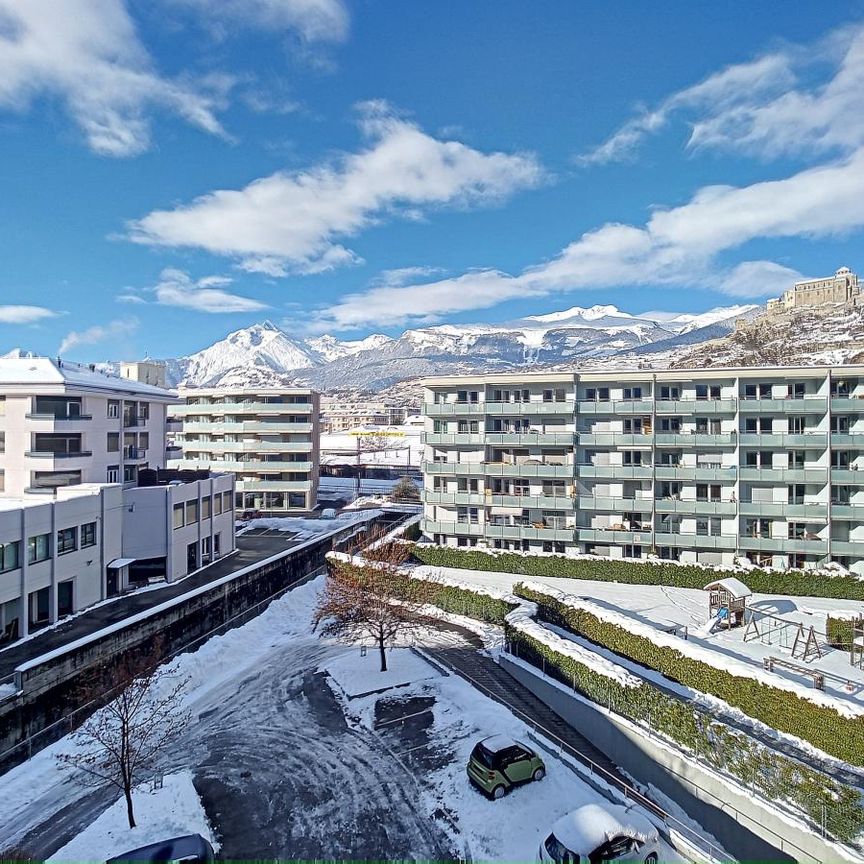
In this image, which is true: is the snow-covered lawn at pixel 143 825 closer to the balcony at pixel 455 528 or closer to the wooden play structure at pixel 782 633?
the wooden play structure at pixel 782 633

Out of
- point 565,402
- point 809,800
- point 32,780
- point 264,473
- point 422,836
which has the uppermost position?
point 565,402

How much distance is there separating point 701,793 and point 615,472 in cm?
2627

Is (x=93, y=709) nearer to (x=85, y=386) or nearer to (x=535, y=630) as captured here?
(x=535, y=630)

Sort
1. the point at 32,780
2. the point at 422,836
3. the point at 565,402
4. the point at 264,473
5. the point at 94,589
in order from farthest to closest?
the point at 264,473 → the point at 565,402 → the point at 94,589 → the point at 32,780 → the point at 422,836

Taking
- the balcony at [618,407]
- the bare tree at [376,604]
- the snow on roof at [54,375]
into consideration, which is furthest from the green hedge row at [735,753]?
the snow on roof at [54,375]

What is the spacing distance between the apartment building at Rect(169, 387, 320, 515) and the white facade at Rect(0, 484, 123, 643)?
30870mm

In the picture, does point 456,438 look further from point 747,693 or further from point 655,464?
point 747,693

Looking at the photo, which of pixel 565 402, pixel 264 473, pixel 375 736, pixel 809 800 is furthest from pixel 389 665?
pixel 264 473

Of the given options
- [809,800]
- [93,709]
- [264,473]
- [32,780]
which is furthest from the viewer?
[264,473]

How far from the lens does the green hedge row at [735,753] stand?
43.3 feet

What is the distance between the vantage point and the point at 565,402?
139 ft

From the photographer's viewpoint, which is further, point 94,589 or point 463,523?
point 463,523

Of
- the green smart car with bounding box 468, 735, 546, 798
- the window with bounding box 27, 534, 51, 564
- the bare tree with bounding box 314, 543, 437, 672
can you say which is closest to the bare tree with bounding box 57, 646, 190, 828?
the window with bounding box 27, 534, 51, 564

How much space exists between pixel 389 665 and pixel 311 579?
18070mm
